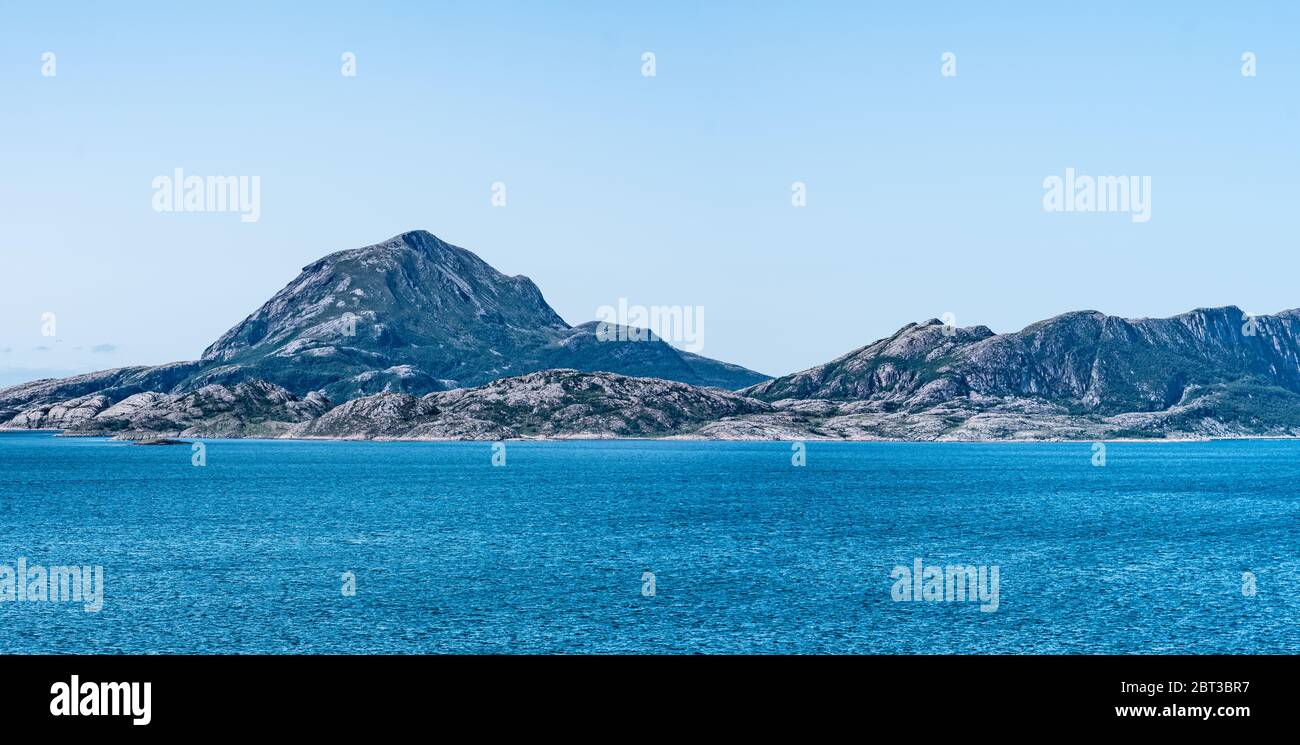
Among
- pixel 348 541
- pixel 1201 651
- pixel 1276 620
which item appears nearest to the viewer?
pixel 1201 651

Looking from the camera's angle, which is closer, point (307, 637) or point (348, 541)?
point (307, 637)

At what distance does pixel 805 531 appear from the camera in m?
149

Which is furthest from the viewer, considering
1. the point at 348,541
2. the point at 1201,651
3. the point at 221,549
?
the point at 348,541

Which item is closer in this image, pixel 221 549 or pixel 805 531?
pixel 221 549

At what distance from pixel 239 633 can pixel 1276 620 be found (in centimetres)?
8124
